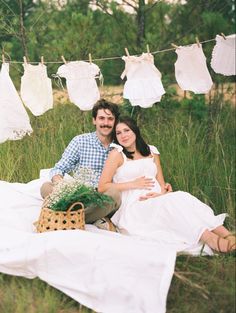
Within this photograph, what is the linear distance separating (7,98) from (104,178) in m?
1.35

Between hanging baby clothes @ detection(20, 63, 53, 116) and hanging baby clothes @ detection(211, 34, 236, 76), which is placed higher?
hanging baby clothes @ detection(211, 34, 236, 76)

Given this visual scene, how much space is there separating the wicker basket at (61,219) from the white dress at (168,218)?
379 mm

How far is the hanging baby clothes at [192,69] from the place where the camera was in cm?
500

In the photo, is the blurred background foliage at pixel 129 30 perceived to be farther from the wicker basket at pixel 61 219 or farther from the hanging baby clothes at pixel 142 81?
the wicker basket at pixel 61 219

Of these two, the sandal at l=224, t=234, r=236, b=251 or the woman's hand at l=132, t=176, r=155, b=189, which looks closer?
the sandal at l=224, t=234, r=236, b=251

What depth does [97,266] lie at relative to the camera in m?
3.47

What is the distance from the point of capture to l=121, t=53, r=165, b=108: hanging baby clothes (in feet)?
16.6

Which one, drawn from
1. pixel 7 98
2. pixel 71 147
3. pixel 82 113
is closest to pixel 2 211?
pixel 71 147

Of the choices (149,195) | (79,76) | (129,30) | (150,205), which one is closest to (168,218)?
(150,205)

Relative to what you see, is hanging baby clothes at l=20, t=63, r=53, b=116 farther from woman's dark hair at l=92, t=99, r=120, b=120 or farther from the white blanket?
the white blanket

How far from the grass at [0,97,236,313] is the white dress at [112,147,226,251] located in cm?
13

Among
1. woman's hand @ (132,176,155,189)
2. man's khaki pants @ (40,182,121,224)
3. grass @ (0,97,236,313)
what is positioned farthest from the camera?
woman's hand @ (132,176,155,189)

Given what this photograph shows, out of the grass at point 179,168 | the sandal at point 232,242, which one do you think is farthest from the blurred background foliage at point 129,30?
the sandal at point 232,242

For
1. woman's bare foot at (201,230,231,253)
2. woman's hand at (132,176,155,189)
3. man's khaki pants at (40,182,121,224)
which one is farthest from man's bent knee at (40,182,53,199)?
woman's bare foot at (201,230,231,253)
